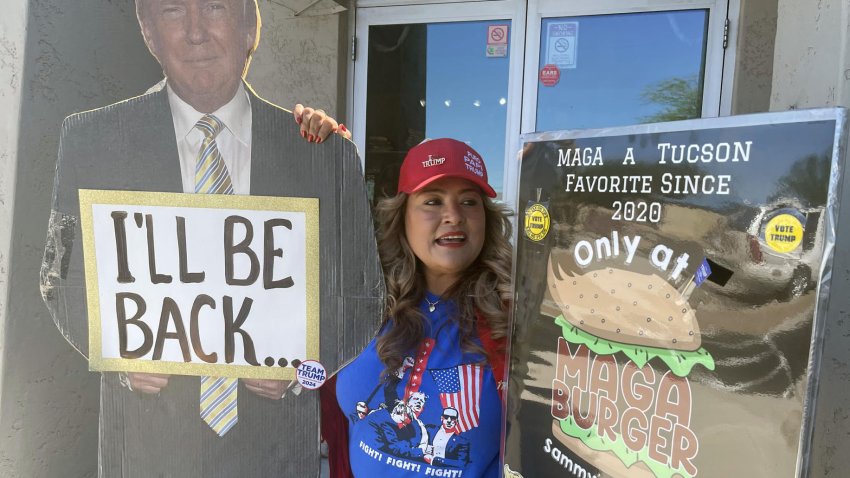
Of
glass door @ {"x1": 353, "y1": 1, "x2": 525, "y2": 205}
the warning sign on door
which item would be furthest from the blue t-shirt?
the warning sign on door

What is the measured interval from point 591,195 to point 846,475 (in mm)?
1151

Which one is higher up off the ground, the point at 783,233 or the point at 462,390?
the point at 783,233

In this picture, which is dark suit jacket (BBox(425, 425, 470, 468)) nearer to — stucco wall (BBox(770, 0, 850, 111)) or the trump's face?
the trump's face

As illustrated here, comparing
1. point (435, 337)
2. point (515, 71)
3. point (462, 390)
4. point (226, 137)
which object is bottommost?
point (462, 390)

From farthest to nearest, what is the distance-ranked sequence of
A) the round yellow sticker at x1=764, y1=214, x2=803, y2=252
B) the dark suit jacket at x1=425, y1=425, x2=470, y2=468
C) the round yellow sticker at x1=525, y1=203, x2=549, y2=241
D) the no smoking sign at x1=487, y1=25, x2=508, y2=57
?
the no smoking sign at x1=487, y1=25, x2=508, y2=57 < the dark suit jacket at x1=425, y1=425, x2=470, y2=468 < the round yellow sticker at x1=525, y1=203, x2=549, y2=241 < the round yellow sticker at x1=764, y1=214, x2=803, y2=252

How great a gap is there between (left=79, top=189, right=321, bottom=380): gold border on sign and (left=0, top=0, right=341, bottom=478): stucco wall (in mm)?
766

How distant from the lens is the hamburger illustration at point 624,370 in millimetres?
957

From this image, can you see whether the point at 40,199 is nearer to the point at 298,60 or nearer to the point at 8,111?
the point at 8,111

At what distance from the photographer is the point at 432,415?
52.1 inches

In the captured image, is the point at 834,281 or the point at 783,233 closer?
the point at 783,233

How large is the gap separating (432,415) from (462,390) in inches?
4.1

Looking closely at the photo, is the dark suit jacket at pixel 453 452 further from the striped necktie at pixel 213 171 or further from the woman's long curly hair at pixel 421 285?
the striped necktie at pixel 213 171

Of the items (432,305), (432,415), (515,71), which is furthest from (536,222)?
(515,71)

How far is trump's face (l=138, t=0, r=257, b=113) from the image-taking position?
1445mm
